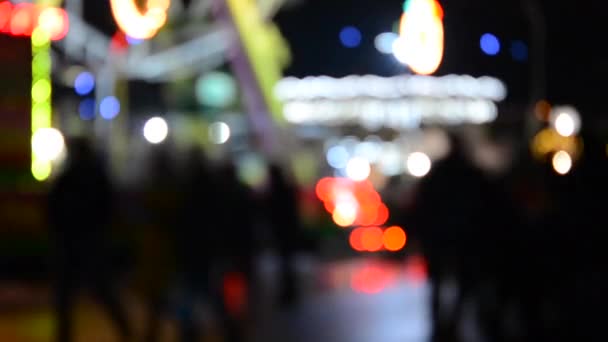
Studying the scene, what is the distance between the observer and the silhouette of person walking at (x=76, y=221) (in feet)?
29.9

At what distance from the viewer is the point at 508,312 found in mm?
10742

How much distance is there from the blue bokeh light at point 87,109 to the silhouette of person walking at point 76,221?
7.85m

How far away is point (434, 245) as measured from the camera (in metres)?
9.92

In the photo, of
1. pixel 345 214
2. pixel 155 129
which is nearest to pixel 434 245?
pixel 155 129

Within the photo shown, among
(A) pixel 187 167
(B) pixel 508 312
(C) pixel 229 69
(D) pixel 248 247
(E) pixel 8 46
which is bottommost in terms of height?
(B) pixel 508 312

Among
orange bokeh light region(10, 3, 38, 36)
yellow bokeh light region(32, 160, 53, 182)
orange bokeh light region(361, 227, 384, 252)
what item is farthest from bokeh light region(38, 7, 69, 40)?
orange bokeh light region(361, 227, 384, 252)

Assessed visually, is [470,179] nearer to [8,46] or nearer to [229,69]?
[8,46]

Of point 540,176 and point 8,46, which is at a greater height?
point 8,46

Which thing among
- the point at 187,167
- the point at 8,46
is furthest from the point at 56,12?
the point at 187,167

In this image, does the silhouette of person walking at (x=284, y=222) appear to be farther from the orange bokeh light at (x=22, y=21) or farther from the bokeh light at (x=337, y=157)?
the bokeh light at (x=337, y=157)

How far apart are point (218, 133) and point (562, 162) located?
5142 millimetres

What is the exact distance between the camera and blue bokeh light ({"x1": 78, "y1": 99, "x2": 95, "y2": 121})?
17438 millimetres

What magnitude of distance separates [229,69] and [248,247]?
10.6 metres

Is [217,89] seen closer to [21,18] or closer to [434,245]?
[21,18]
